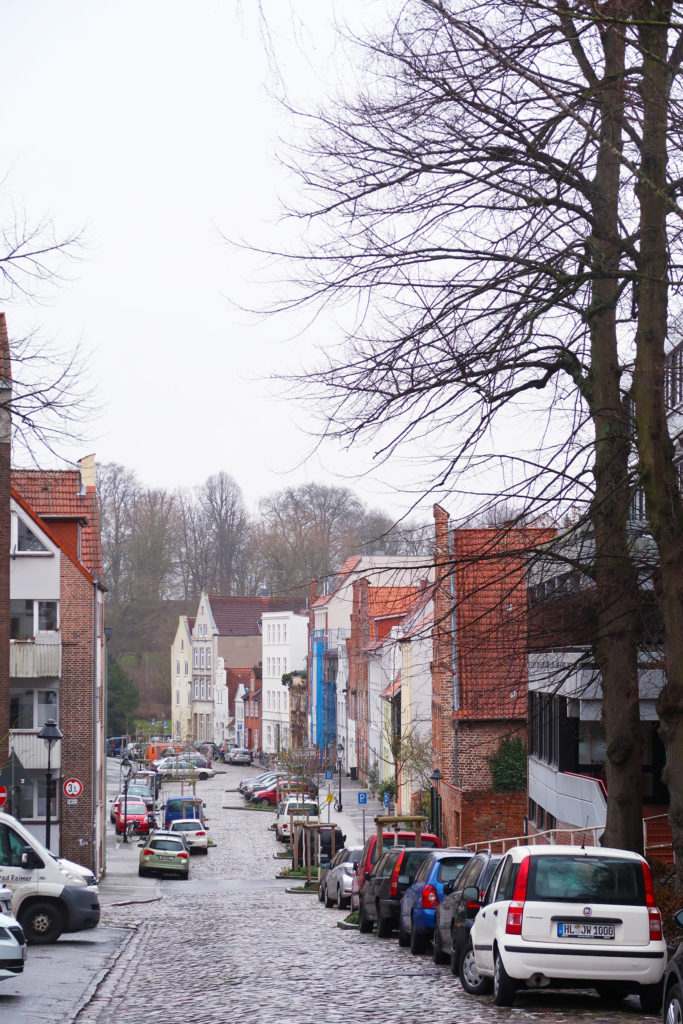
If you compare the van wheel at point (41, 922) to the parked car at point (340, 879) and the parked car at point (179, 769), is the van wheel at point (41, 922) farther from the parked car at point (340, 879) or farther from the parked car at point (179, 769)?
the parked car at point (179, 769)

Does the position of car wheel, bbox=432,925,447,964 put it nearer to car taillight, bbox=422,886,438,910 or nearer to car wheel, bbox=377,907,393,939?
car taillight, bbox=422,886,438,910

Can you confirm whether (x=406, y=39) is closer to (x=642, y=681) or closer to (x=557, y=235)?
(x=557, y=235)

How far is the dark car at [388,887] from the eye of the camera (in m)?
21.3

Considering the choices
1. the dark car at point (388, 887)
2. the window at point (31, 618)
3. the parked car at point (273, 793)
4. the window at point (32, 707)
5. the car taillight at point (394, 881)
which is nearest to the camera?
→ the dark car at point (388, 887)

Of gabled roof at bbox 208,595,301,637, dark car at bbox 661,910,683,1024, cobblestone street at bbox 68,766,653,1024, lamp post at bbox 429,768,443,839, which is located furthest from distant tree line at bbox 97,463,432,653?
dark car at bbox 661,910,683,1024

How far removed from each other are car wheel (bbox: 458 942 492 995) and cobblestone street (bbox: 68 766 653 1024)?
0.13m

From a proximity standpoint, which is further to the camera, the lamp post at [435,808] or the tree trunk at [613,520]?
the lamp post at [435,808]

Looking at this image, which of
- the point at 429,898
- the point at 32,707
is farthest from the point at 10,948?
the point at 32,707

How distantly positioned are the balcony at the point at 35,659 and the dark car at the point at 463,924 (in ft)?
82.0

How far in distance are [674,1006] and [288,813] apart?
4918 cm

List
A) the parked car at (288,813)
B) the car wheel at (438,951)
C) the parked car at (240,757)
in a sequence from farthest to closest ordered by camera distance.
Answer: the parked car at (240,757) → the parked car at (288,813) → the car wheel at (438,951)

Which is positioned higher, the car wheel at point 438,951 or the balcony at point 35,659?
the balcony at point 35,659

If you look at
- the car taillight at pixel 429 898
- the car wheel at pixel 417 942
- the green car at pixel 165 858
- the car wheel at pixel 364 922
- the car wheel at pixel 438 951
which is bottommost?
the green car at pixel 165 858

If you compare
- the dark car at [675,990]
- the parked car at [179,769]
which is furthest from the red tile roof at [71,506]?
the parked car at [179,769]
